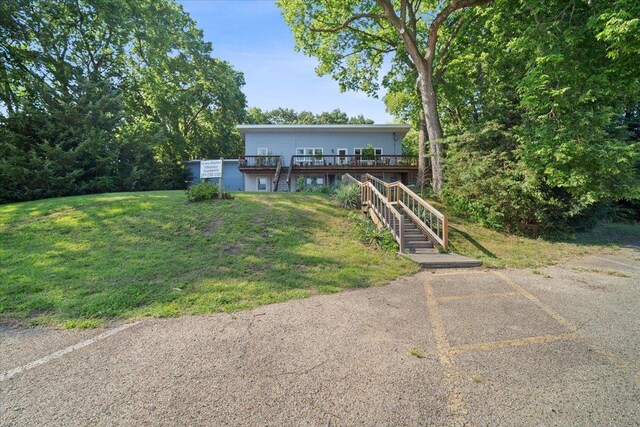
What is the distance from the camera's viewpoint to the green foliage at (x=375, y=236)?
7575 millimetres

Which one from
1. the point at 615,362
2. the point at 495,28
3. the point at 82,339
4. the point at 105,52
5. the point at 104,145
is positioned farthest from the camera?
the point at 105,52

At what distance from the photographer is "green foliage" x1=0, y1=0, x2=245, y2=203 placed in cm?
1342

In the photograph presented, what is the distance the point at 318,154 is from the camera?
20766mm

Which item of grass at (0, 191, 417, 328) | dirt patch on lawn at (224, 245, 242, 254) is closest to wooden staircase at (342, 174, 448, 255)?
grass at (0, 191, 417, 328)

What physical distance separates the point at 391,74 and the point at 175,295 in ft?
58.0

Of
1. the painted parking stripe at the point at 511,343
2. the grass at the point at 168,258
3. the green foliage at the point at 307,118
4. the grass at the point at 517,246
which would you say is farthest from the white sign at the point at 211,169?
the green foliage at the point at 307,118

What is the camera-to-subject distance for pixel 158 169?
1867 centimetres

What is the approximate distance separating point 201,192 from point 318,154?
39.6 feet

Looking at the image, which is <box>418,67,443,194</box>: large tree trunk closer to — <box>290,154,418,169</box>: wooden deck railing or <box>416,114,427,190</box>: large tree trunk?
<box>416,114,427,190</box>: large tree trunk

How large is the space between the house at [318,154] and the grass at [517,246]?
952 centimetres

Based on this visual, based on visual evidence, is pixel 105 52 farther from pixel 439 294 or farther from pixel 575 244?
pixel 575 244

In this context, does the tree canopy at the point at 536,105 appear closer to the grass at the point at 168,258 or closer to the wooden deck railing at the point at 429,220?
the wooden deck railing at the point at 429,220

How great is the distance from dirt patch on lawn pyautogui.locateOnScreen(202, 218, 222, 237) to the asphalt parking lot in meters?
3.97

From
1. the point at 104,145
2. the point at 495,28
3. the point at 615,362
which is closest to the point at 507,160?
the point at 495,28
